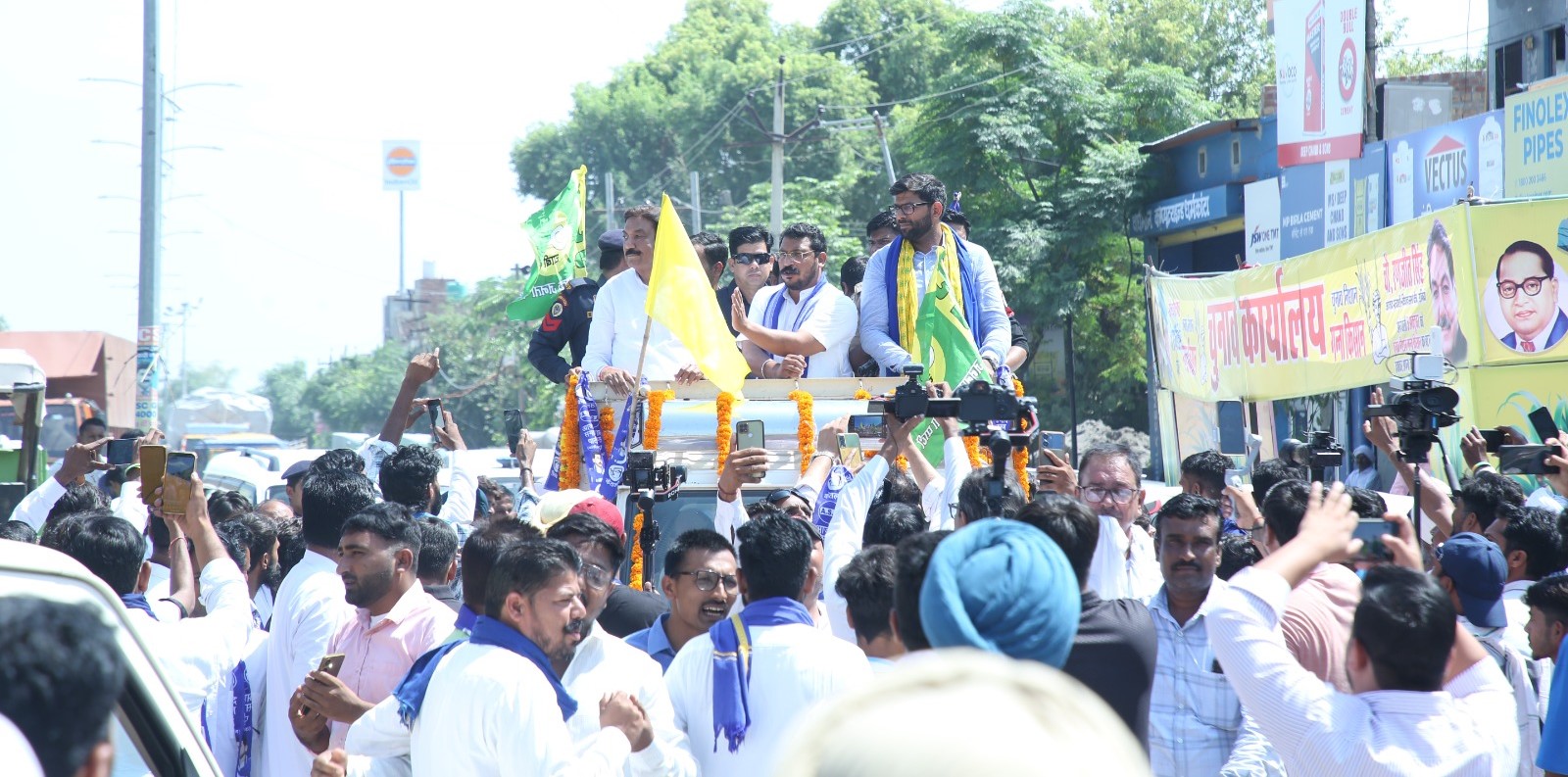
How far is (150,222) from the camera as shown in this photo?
546 inches

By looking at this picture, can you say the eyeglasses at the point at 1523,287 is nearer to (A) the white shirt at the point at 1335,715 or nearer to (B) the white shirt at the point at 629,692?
(A) the white shirt at the point at 1335,715

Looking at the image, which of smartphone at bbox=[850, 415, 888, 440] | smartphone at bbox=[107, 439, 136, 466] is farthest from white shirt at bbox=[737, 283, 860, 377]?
smartphone at bbox=[107, 439, 136, 466]

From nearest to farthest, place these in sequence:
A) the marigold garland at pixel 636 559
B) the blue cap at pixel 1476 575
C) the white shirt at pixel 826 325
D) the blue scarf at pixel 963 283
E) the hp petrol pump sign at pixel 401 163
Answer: the blue cap at pixel 1476 575 < the marigold garland at pixel 636 559 < the blue scarf at pixel 963 283 < the white shirt at pixel 826 325 < the hp petrol pump sign at pixel 401 163

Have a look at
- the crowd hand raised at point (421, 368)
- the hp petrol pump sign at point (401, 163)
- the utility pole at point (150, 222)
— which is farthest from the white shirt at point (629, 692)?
the hp petrol pump sign at point (401, 163)

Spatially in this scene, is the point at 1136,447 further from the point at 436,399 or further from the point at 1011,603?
the point at 1011,603

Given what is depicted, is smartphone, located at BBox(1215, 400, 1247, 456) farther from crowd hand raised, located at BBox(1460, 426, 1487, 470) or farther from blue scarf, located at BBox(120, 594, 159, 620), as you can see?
blue scarf, located at BBox(120, 594, 159, 620)

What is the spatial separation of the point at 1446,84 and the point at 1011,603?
2562 cm

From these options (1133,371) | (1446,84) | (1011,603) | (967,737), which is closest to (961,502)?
(1011,603)

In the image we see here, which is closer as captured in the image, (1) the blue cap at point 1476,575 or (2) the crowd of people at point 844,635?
(2) the crowd of people at point 844,635

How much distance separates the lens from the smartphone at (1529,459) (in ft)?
18.5

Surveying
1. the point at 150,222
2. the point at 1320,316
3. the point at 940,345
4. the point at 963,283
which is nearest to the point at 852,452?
the point at 940,345

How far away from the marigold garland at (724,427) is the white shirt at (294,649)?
264 cm

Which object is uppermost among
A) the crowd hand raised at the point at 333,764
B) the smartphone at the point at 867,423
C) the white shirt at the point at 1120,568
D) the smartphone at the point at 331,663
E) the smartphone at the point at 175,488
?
the smartphone at the point at 867,423

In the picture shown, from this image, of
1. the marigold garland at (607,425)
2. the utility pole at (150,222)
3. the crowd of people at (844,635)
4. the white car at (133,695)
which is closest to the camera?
the crowd of people at (844,635)
